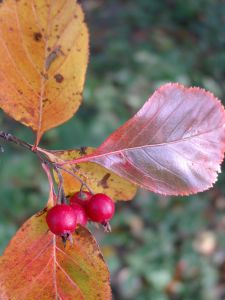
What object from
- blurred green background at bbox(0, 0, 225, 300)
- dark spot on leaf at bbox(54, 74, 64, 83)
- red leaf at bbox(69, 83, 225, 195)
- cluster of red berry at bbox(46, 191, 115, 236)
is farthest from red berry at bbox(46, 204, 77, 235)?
blurred green background at bbox(0, 0, 225, 300)

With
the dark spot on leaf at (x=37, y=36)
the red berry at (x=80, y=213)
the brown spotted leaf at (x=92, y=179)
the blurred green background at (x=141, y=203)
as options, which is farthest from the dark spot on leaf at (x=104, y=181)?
the blurred green background at (x=141, y=203)

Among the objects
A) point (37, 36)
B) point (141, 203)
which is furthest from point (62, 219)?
point (141, 203)

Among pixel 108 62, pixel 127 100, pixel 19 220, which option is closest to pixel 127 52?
pixel 108 62

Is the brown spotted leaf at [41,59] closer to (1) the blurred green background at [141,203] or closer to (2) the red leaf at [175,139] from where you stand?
(2) the red leaf at [175,139]

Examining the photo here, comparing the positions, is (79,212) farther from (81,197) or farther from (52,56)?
(52,56)

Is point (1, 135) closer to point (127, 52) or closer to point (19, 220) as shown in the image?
point (19, 220)

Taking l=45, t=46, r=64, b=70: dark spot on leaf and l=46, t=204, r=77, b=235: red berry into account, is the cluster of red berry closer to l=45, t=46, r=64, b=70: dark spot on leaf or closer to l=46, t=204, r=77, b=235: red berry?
l=46, t=204, r=77, b=235: red berry
